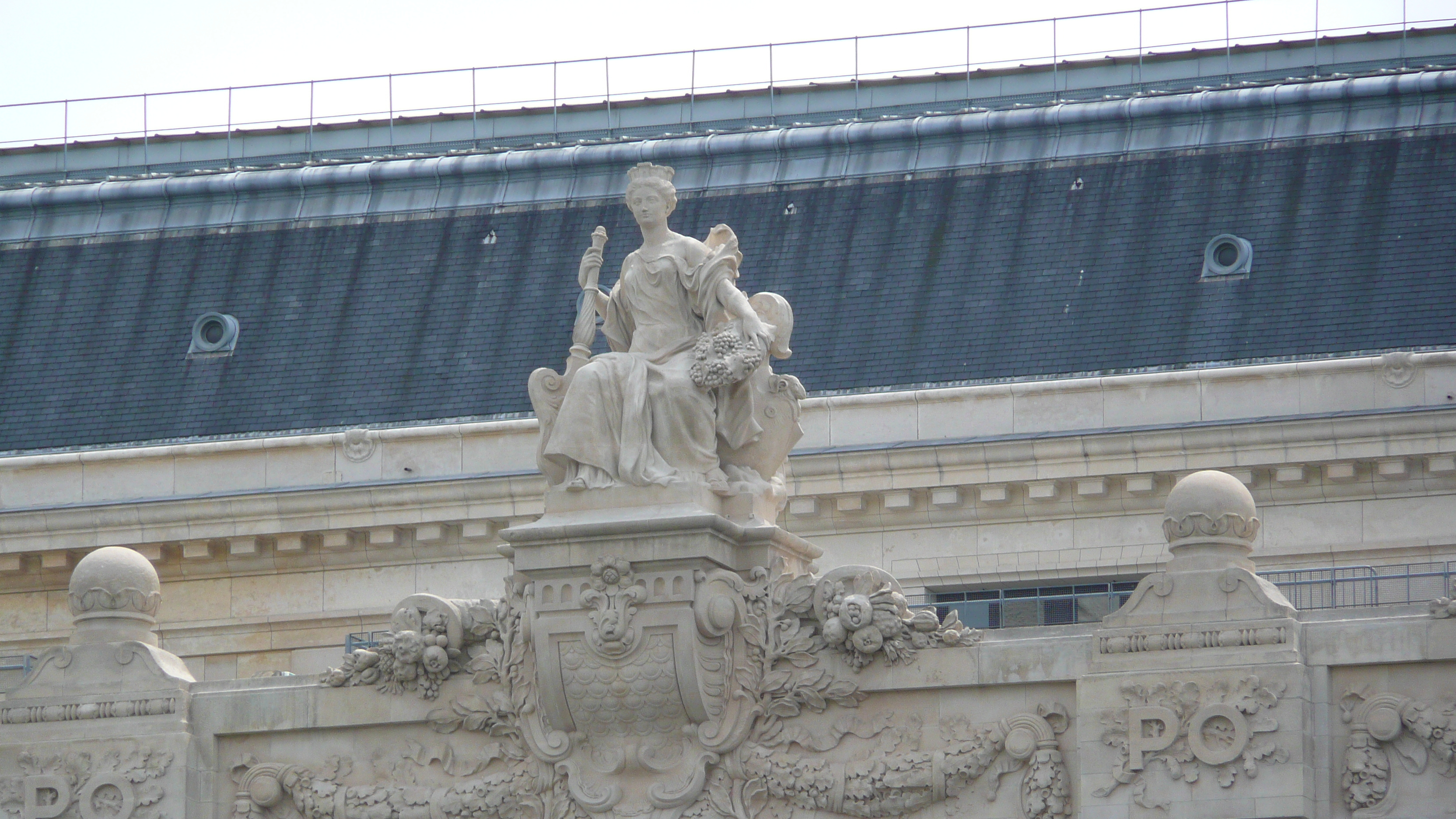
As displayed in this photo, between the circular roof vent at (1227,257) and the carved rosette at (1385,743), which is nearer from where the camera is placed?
the carved rosette at (1385,743)

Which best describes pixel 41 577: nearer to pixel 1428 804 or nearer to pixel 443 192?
pixel 443 192

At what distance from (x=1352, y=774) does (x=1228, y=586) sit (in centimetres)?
217

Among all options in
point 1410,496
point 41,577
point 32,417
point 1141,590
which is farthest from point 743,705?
point 32,417

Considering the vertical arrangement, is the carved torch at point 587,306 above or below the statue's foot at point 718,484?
above

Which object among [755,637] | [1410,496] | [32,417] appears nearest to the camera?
[755,637]

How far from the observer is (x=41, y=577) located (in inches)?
2461

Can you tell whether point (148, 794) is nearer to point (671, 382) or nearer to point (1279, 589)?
point (671, 382)

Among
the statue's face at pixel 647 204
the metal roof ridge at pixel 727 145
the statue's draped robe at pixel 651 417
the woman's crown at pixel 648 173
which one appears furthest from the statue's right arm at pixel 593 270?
the metal roof ridge at pixel 727 145

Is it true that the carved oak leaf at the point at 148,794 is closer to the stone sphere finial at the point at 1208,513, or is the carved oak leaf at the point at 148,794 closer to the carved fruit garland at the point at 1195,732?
the carved fruit garland at the point at 1195,732

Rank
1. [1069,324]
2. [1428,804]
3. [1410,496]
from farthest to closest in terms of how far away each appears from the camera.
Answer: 1. [1069,324]
2. [1410,496]
3. [1428,804]

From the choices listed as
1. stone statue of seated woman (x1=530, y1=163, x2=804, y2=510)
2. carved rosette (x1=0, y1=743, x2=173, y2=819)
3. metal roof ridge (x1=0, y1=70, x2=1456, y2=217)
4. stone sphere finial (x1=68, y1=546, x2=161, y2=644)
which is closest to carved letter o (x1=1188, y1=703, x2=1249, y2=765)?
stone statue of seated woman (x1=530, y1=163, x2=804, y2=510)

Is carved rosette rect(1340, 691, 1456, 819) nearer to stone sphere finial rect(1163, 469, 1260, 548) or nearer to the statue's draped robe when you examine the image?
stone sphere finial rect(1163, 469, 1260, 548)

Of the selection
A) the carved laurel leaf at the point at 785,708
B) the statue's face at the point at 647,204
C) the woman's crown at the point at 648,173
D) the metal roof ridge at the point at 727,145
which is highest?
the metal roof ridge at the point at 727,145

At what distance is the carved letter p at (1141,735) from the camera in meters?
38.0
